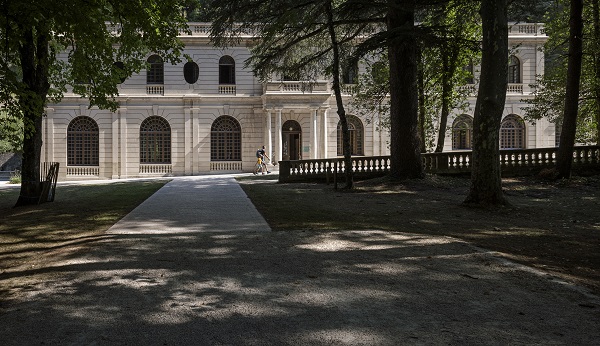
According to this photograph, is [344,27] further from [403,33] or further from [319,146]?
[319,146]

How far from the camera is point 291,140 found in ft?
124

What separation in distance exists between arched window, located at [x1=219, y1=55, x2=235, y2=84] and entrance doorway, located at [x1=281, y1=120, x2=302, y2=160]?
5381mm

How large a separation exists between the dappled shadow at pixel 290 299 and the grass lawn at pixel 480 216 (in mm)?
1105

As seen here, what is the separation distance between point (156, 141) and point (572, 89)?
28217mm

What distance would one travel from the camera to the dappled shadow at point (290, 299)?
3.71 m

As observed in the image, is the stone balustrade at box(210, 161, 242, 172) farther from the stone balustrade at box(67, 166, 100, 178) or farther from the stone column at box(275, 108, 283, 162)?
the stone balustrade at box(67, 166, 100, 178)

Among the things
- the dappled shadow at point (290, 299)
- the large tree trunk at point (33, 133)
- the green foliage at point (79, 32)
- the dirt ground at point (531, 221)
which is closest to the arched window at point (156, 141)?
the green foliage at point (79, 32)

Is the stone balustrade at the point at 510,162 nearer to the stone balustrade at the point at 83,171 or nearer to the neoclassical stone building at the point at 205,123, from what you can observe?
the neoclassical stone building at the point at 205,123

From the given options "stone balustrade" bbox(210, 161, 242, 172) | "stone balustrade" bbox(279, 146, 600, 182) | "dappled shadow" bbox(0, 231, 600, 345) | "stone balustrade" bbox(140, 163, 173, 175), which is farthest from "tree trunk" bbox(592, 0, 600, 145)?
"stone balustrade" bbox(140, 163, 173, 175)

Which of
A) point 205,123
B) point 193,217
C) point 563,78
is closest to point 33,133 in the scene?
point 193,217

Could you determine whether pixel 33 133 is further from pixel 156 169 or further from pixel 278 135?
pixel 156 169

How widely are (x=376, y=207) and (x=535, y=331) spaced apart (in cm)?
831

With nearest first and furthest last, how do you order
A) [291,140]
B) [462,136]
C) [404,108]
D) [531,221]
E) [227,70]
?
1. [531,221]
2. [404,108]
3. [227,70]
4. [291,140]
5. [462,136]

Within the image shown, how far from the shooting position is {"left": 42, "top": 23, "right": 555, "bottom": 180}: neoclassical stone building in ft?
117
